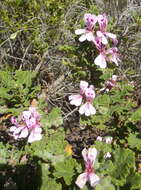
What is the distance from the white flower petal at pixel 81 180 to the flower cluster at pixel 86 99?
1.66 feet

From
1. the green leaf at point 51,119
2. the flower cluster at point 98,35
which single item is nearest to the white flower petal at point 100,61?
the flower cluster at point 98,35

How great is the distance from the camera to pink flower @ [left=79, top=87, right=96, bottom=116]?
2.37 meters

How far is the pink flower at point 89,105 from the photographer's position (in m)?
2.37

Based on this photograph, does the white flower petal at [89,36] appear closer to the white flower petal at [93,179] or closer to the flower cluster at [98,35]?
the flower cluster at [98,35]

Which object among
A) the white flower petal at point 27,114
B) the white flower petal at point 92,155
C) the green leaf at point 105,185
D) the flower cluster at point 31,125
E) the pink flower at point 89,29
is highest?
the pink flower at point 89,29

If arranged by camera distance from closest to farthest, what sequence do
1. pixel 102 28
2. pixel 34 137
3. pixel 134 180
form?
pixel 134 180
pixel 34 137
pixel 102 28

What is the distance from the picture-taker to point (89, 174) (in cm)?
192

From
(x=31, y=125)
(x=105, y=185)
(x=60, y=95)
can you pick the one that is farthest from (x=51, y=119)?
(x=60, y=95)

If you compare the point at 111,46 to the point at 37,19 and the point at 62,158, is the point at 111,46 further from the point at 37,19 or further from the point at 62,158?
the point at 37,19

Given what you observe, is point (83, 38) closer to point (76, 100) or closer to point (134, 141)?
point (76, 100)

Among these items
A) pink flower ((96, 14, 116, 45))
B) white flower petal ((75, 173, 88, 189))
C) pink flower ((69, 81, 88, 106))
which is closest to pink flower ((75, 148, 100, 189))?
white flower petal ((75, 173, 88, 189))

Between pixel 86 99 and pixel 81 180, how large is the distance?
600 millimetres

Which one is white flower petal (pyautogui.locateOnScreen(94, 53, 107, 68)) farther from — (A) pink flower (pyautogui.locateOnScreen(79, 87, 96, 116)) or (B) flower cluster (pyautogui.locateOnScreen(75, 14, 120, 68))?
(A) pink flower (pyautogui.locateOnScreen(79, 87, 96, 116))

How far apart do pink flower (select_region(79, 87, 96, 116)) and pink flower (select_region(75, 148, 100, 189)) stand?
1.49 ft
